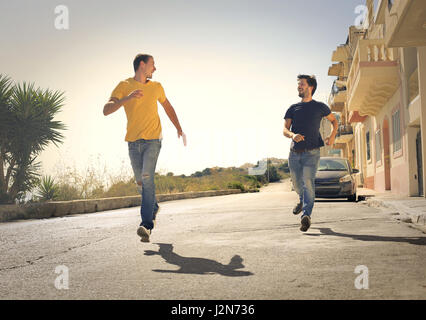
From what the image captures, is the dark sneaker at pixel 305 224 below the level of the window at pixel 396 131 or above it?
below

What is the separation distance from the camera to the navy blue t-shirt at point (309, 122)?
650 cm

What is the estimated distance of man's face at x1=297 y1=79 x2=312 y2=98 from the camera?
262 inches

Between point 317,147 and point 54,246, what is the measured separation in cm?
362

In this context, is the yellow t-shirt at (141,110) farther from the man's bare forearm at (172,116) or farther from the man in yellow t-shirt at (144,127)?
Result: the man's bare forearm at (172,116)

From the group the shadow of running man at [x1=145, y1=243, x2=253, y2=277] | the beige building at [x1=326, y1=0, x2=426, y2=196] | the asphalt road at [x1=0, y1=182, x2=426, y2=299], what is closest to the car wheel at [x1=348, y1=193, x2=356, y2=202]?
the beige building at [x1=326, y1=0, x2=426, y2=196]

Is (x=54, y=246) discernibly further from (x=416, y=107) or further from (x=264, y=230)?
(x=416, y=107)

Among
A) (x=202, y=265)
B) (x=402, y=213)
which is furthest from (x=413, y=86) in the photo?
(x=202, y=265)

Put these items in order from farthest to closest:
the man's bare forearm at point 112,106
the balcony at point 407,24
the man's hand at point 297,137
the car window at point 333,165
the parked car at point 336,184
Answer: the car window at point 333,165 < the parked car at point 336,184 < the balcony at point 407,24 < the man's hand at point 297,137 < the man's bare forearm at point 112,106

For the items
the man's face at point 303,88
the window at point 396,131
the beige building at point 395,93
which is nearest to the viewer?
the man's face at point 303,88

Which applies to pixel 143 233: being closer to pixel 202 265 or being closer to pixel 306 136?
pixel 202 265

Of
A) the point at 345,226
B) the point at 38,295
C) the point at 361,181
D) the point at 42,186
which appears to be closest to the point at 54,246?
the point at 38,295

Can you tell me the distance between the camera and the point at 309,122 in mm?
6523

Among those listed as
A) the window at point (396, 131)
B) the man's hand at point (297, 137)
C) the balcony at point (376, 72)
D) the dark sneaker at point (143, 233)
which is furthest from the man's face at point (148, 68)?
the window at point (396, 131)

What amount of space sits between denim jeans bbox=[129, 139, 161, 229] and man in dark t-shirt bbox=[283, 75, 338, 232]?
198cm
